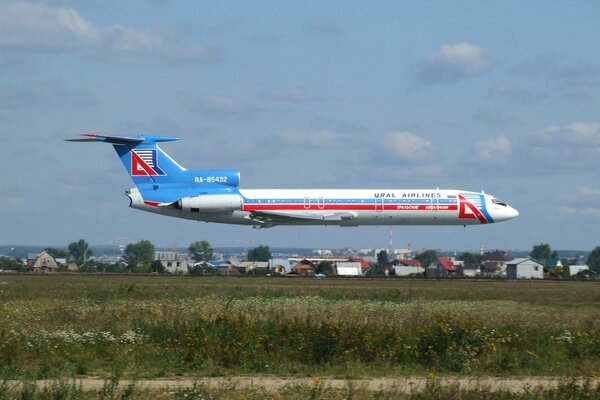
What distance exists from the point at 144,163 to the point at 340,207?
13590 mm

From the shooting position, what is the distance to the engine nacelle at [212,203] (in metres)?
61.2

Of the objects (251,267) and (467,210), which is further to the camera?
(251,267)

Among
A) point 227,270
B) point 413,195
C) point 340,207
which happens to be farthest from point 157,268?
point 413,195

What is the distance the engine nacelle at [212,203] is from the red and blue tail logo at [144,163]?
110 inches

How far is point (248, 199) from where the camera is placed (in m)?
62.1

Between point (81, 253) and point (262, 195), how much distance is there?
139 metres

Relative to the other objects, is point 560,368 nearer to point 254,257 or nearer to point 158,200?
point 158,200

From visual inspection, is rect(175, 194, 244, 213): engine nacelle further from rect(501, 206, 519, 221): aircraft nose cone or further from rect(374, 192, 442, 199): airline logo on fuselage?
rect(501, 206, 519, 221): aircraft nose cone

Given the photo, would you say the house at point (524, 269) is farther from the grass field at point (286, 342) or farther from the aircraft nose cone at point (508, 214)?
the grass field at point (286, 342)

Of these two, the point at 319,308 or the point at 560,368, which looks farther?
the point at 319,308

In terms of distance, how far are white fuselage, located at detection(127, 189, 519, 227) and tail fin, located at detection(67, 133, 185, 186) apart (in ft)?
4.33

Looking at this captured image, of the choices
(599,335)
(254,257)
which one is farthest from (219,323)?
(254,257)

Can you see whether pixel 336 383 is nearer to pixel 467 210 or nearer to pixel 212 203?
pixel 212 203

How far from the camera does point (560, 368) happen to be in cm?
1959
